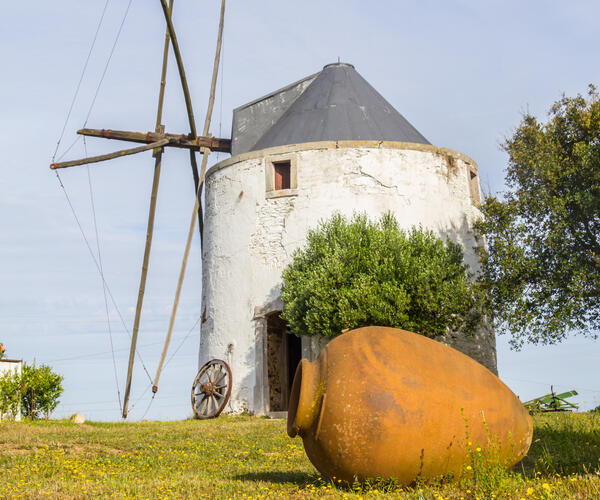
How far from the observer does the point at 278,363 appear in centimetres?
2078

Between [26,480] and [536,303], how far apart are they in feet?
44.2

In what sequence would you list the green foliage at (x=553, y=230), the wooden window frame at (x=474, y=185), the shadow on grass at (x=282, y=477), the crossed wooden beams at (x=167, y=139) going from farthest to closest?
the crossed wooden beams at (x=167, y=139) → the wooden window frame at (x=474, y=185) → the green foliage at (x=553, y=230) → the shadow on grass at (x=282, y=477)

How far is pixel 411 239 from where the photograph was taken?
1870 cm

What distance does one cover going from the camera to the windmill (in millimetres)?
20312

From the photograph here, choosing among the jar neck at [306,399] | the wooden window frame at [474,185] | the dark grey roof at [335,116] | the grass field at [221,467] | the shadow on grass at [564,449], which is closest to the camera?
the grass field at [221,467]

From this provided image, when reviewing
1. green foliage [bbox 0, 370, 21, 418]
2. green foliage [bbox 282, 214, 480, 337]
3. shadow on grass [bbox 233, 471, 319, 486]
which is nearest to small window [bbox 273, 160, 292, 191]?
green foliage [bbox 282, 214, 480, 337]

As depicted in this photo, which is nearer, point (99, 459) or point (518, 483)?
point (518, 483)

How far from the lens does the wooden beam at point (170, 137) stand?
24.7m

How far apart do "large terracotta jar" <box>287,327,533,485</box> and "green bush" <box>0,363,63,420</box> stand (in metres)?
14.9

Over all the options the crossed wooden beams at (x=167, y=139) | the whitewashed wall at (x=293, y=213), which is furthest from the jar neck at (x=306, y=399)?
the crossed wooden beams at (x=167, y=139)

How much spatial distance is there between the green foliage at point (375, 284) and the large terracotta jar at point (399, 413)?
9.74m

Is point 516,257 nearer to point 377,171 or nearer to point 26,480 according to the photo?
point 377,171

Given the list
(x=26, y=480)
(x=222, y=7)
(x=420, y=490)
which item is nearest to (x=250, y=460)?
(x=26, y=480)

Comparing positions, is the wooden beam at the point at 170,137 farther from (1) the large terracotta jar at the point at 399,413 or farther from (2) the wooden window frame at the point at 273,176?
(1) the large terracotta jar at the point at 399,413
